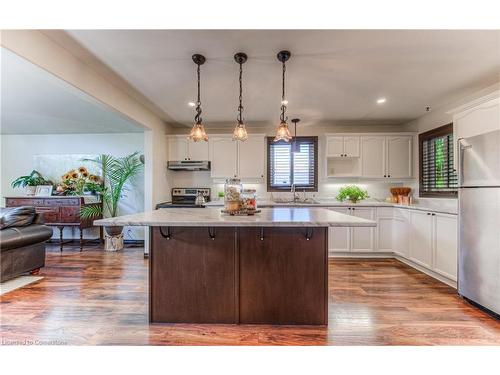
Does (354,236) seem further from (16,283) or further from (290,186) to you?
(16,283)

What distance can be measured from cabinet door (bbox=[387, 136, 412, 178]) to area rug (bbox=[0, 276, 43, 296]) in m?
5.58

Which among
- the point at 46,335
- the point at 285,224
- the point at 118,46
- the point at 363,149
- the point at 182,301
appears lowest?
the point at 46,335

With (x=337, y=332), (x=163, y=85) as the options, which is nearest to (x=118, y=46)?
(x=163, y=85)

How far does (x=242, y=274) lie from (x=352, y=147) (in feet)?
11.5

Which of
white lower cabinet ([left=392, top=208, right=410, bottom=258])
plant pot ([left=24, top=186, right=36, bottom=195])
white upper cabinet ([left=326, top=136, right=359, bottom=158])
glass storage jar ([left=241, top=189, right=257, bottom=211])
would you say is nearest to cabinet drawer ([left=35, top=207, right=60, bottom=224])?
plant pot ([left=24, top=186, right=36, bottom=195])

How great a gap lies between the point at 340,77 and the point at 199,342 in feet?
9.64

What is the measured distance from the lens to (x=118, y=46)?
2.25 metres

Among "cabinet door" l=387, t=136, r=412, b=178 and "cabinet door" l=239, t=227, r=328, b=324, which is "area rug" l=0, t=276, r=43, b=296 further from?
"cabinet door" l=387, t=136, r=412, b=178

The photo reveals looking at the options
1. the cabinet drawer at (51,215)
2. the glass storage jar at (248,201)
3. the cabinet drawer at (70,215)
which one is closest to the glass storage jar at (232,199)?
the glass storage jar at (248,201)

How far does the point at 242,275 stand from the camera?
2.14 meters

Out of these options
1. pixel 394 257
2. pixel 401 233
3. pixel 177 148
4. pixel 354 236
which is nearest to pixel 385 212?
pixel 401 233

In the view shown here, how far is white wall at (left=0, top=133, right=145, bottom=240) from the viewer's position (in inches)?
219

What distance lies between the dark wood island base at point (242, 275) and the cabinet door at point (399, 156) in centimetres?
326
